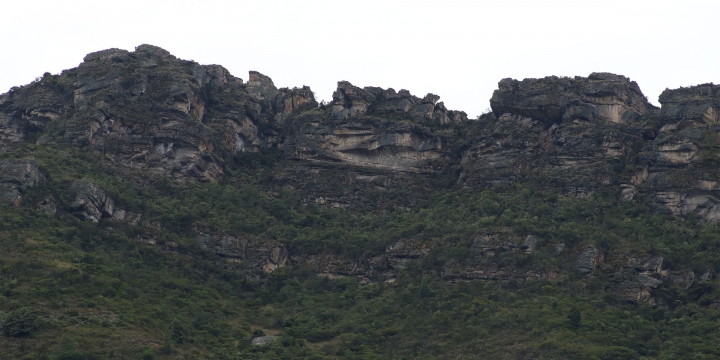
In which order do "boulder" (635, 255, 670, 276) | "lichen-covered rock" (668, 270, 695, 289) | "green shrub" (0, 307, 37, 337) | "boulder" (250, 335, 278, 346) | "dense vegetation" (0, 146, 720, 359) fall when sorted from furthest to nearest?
"boulder" (635, 255, 670, 276)
"lichen-covered rock" (668, 270, 695, 289)
"boulder" (250, 335, 278, 346)
"dense vegetation" (0, 146, 720, 359)
"green shrub" (0, 307, 37, 337)

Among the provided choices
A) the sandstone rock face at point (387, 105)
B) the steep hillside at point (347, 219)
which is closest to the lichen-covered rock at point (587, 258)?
the steep hillside at point (347, 219)

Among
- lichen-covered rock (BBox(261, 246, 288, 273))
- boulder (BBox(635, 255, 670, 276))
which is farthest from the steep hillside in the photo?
boulder (BBox(635, 255, 670, 276))

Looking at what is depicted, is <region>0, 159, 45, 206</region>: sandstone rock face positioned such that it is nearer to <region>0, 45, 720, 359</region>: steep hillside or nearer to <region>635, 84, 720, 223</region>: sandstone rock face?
<region>0, 45, 720, 359</region>: steep hillside

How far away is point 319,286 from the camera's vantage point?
9606cm

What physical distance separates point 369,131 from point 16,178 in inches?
1386

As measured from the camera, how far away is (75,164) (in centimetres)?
10175

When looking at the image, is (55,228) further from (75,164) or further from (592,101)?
(592,101)

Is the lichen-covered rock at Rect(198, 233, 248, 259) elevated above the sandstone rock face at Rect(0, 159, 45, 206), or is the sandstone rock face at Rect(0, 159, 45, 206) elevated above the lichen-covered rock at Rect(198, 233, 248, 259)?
the sandstone rock face at Rect(0, 159, 45, 206)

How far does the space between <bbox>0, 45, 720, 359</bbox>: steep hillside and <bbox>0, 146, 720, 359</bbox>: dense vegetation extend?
0.21 meters

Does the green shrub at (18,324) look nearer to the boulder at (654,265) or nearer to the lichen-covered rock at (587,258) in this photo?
the lichen-covered rock at (587,258)

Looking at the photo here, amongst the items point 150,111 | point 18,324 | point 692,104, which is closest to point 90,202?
point 150,111

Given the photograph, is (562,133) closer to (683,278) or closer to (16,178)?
(683,278)

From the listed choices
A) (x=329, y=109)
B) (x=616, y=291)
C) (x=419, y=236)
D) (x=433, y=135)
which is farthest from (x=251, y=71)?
(x=616, y=291)

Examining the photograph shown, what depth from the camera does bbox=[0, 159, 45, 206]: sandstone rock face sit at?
92.8 m
